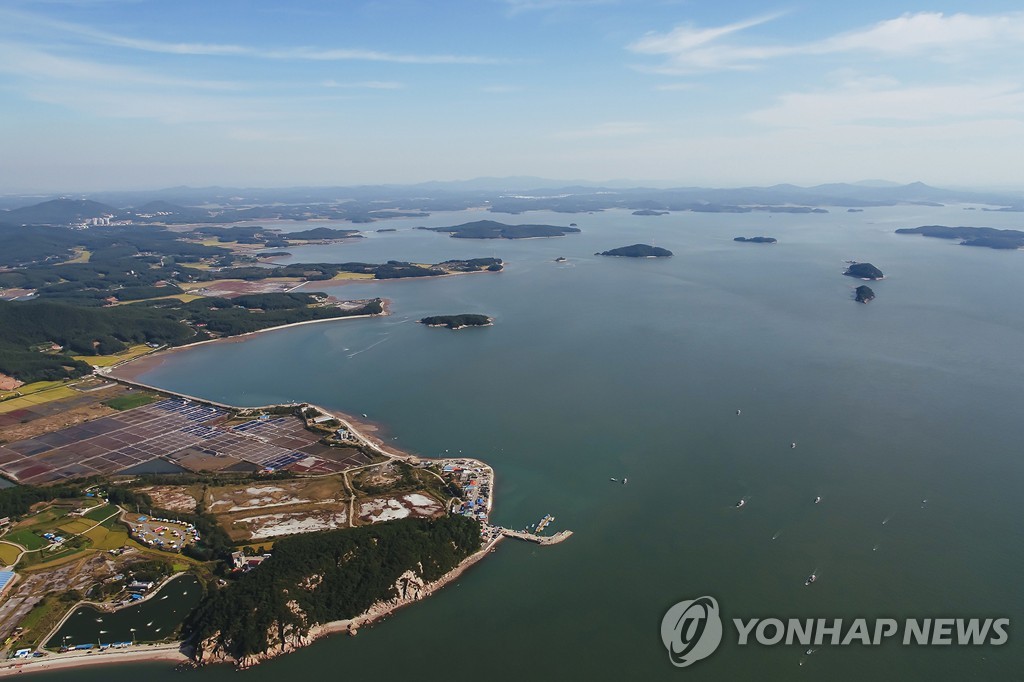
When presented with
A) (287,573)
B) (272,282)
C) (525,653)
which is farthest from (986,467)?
(272,282)

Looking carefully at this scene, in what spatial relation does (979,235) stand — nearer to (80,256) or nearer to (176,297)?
(176,297)

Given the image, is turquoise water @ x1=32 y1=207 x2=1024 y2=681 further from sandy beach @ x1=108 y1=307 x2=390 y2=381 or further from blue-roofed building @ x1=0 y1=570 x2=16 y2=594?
blue-roofed building @ x1=0 y1=570 x2=16 y2=594

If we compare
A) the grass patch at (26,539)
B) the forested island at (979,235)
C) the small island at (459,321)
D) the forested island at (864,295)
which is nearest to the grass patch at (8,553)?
the grass patch at (26,539)

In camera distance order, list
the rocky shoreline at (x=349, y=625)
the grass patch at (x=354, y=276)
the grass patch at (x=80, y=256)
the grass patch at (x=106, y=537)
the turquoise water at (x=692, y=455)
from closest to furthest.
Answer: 1. the rocky shoreline at (x=349, y=625)
2. the turquoise water at (x=692, y=455)
3. the grass patch at (x=106, y=537)
4. the grass patch at (x=354, y=276)
5. the grass patch at (x=80, y=256)

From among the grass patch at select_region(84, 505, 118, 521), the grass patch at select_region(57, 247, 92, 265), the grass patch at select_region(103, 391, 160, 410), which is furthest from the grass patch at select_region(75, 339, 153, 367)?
the grass patch at select_region(57, 247, 92, 265)

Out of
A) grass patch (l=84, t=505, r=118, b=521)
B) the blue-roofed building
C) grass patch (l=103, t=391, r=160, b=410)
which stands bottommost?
the blue-roofed building

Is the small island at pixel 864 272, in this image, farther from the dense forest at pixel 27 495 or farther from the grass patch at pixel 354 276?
the dense forest at pixel 27 495
